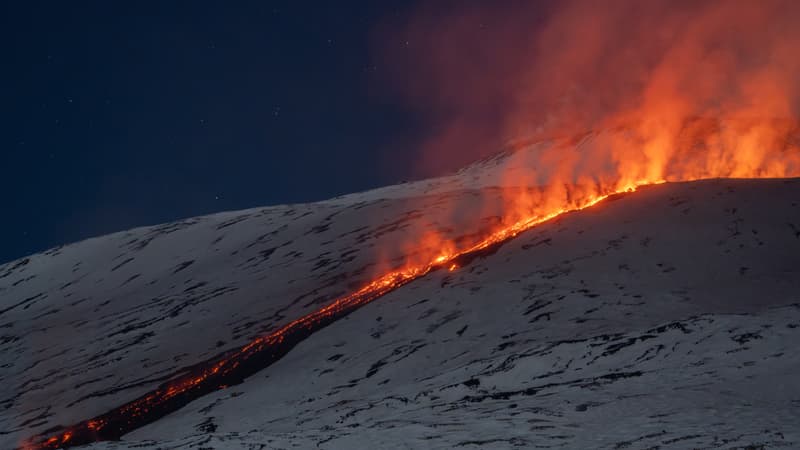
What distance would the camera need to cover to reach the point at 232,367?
38094mm

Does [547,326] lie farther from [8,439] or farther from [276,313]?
[8,439]

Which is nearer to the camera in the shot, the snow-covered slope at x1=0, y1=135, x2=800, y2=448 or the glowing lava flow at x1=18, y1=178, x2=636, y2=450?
the snow-covered slope at x1=0, y1=135, x2=800, y2=448

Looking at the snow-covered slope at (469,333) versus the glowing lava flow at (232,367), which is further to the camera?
the glowing lava flow at (232,367)

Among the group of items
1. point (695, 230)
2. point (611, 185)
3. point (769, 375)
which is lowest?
point (769, 375)

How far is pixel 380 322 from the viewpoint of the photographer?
3825cm

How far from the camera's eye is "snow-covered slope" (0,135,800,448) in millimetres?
20672

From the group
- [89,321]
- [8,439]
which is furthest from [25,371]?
[8,439]

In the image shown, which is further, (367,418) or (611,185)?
(611,185)

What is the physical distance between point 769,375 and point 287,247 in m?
45.8

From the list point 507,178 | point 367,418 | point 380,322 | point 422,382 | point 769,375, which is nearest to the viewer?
point 769,375

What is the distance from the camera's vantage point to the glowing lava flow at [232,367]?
33406 millimetres

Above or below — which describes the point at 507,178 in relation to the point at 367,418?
above

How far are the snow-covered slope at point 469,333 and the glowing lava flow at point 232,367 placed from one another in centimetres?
137

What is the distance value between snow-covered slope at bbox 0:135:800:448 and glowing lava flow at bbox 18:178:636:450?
137 centimetres
